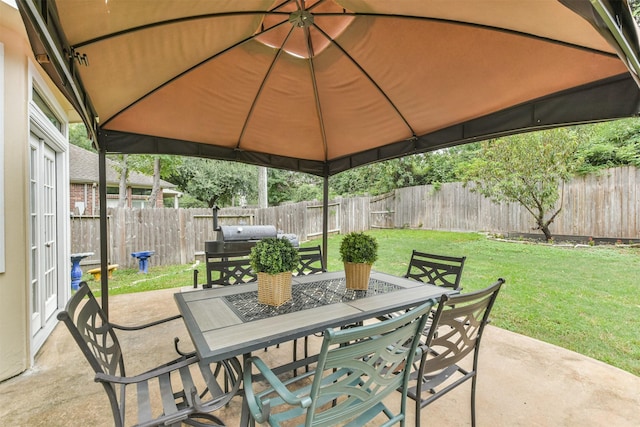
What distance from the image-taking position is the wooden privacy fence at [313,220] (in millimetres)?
6000

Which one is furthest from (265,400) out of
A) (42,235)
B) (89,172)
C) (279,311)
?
(89,172)

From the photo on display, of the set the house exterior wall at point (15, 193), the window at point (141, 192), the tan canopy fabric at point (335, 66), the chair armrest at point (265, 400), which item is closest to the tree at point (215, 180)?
the window at point (141, 192)

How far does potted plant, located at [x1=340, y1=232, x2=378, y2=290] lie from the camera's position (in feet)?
6.88

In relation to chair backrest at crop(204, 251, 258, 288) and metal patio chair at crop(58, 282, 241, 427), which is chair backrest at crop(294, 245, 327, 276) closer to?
chair backrest at crop(204, 251, 258, 288)

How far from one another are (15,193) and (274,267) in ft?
7.62

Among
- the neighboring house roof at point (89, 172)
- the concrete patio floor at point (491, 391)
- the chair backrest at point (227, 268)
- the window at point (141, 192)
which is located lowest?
the concrete patio floor at point (491, 391)

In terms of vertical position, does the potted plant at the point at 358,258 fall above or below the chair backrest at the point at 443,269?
above

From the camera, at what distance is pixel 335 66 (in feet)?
8.23

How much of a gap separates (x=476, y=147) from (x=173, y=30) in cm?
1451

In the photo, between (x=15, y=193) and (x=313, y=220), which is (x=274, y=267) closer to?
(x=15, y=193)

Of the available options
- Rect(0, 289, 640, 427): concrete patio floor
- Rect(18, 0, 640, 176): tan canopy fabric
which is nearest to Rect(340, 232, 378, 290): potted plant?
Rect(0, 289, 640, 427): concrete patio floor

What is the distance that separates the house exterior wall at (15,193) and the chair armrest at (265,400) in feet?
7.49

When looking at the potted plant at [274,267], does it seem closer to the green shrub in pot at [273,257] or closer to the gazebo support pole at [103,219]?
the green shrub in pot at [273,257]

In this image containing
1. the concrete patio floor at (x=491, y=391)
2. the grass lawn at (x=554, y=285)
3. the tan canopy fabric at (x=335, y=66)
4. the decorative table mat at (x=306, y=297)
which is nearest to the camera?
the tan canopy fabric at (x=335, y=66)
